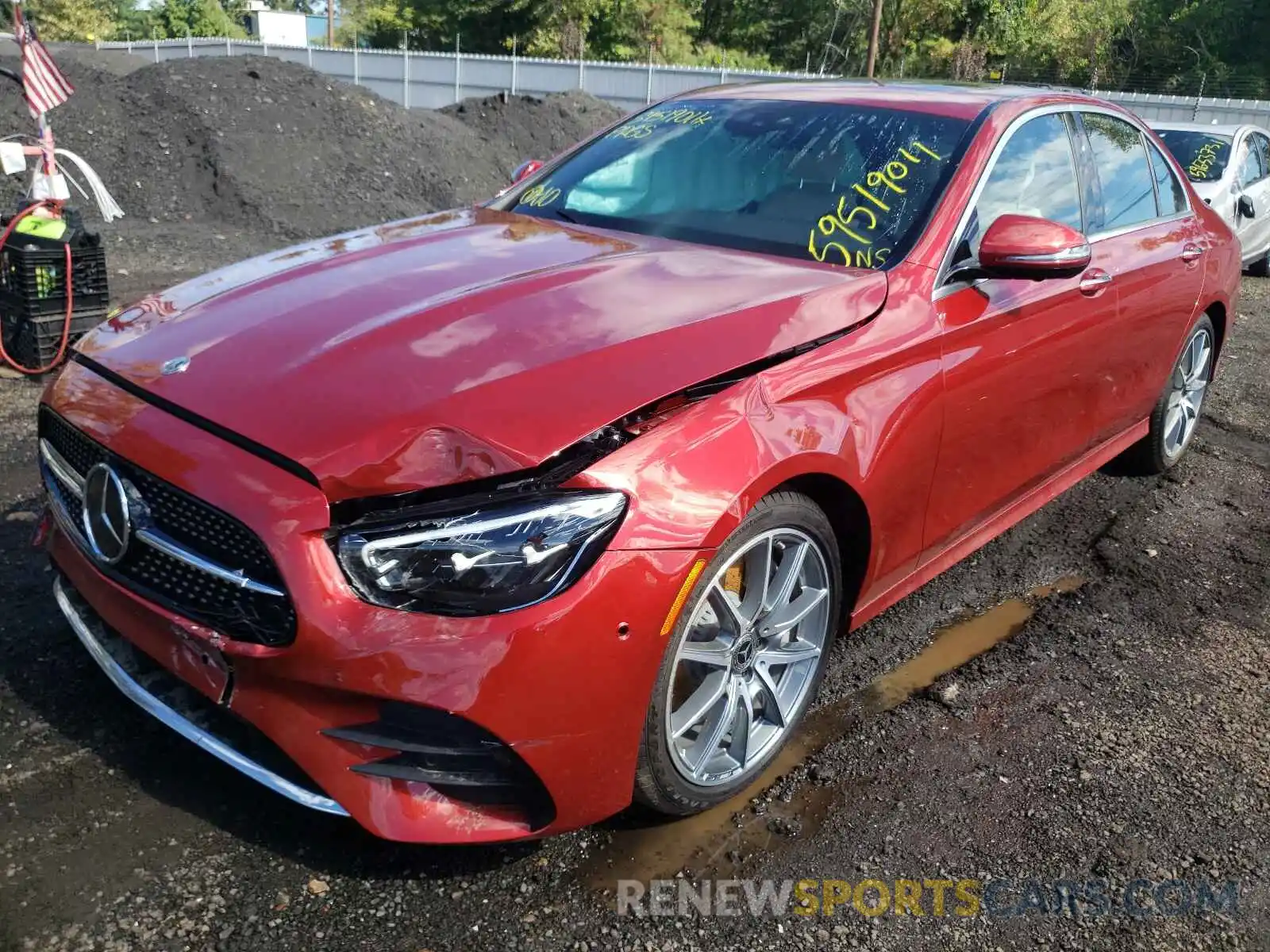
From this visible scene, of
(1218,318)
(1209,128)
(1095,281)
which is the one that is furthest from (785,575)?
(1209,128)

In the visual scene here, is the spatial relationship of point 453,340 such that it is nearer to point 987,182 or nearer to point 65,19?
point 987,182

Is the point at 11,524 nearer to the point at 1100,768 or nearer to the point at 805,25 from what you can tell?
the point at 1100,768

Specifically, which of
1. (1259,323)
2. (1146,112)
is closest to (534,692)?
(1259,323)

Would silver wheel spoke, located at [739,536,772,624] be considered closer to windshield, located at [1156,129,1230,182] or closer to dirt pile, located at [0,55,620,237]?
windshield, located at [1156,129,1230,182]

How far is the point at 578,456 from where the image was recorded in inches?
83.0

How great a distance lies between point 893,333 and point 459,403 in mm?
1268

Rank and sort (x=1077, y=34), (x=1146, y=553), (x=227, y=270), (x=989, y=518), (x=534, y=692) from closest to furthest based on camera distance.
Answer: (x=534, y=692), (x=227, y=270), (x=989, y=518), (x=1146, y=553), (x=1077, y=34)

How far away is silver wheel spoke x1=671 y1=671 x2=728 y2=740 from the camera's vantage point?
7.90 feet

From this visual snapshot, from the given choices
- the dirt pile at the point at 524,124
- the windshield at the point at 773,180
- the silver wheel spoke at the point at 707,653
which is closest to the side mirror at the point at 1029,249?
the windshield at the point at 773,180

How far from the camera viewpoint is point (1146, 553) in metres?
4.36

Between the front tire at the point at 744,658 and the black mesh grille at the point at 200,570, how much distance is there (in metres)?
0.82

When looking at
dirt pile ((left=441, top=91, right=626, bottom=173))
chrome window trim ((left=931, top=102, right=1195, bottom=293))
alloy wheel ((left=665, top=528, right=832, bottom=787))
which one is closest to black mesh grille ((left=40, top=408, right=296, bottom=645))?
alloy wheel ((left=665, top=528, right=832, bottom=787))

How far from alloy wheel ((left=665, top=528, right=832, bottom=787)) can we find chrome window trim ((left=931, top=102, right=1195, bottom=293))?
0.96 meters

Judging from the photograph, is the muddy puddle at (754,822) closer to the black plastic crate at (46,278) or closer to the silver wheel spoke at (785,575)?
the silver wheel spoke at (785,575)
